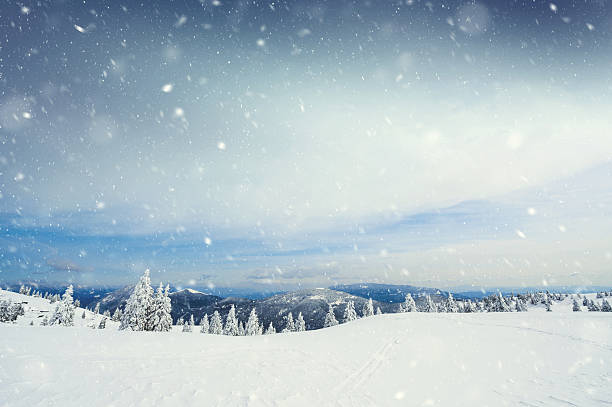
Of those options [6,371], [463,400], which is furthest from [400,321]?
[6,371]

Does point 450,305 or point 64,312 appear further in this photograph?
point 450,305

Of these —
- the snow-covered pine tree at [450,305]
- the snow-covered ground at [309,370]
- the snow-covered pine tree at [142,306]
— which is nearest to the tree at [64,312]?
the snow-covered pine tree at [142,306]

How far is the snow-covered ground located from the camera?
24.0 feet

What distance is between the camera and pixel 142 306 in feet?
121

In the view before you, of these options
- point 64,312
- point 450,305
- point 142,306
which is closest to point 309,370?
point 142,306

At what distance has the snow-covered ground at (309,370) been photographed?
7305 mm

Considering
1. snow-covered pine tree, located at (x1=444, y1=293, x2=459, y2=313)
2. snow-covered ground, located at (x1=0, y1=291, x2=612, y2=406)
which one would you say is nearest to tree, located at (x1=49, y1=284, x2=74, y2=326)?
snow-covered ground, located at (x1=0, y1=291, x2=612, y2=406)

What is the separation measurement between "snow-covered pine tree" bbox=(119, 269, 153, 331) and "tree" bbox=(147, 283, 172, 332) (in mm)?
405

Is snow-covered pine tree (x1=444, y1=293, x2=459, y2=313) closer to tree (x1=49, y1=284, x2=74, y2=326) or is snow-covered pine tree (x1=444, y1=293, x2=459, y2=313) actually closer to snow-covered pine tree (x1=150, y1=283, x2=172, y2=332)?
snow-covered pine tree (x1=150, y1=283, x2=172, y2=332)

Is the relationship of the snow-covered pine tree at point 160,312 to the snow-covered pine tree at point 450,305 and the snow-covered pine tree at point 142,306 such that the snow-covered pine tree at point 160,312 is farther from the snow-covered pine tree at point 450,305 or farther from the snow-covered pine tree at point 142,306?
the snow-covered pine tree at point 450,305

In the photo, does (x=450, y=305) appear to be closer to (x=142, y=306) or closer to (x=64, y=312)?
(x=142, y=306)

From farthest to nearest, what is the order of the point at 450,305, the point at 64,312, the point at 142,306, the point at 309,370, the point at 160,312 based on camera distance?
the point at 450,305, the point at 64,312, the point at 160,312, the point at 142,306, the point at 309,370

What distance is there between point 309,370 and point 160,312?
36.9m

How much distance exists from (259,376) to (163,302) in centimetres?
3752
